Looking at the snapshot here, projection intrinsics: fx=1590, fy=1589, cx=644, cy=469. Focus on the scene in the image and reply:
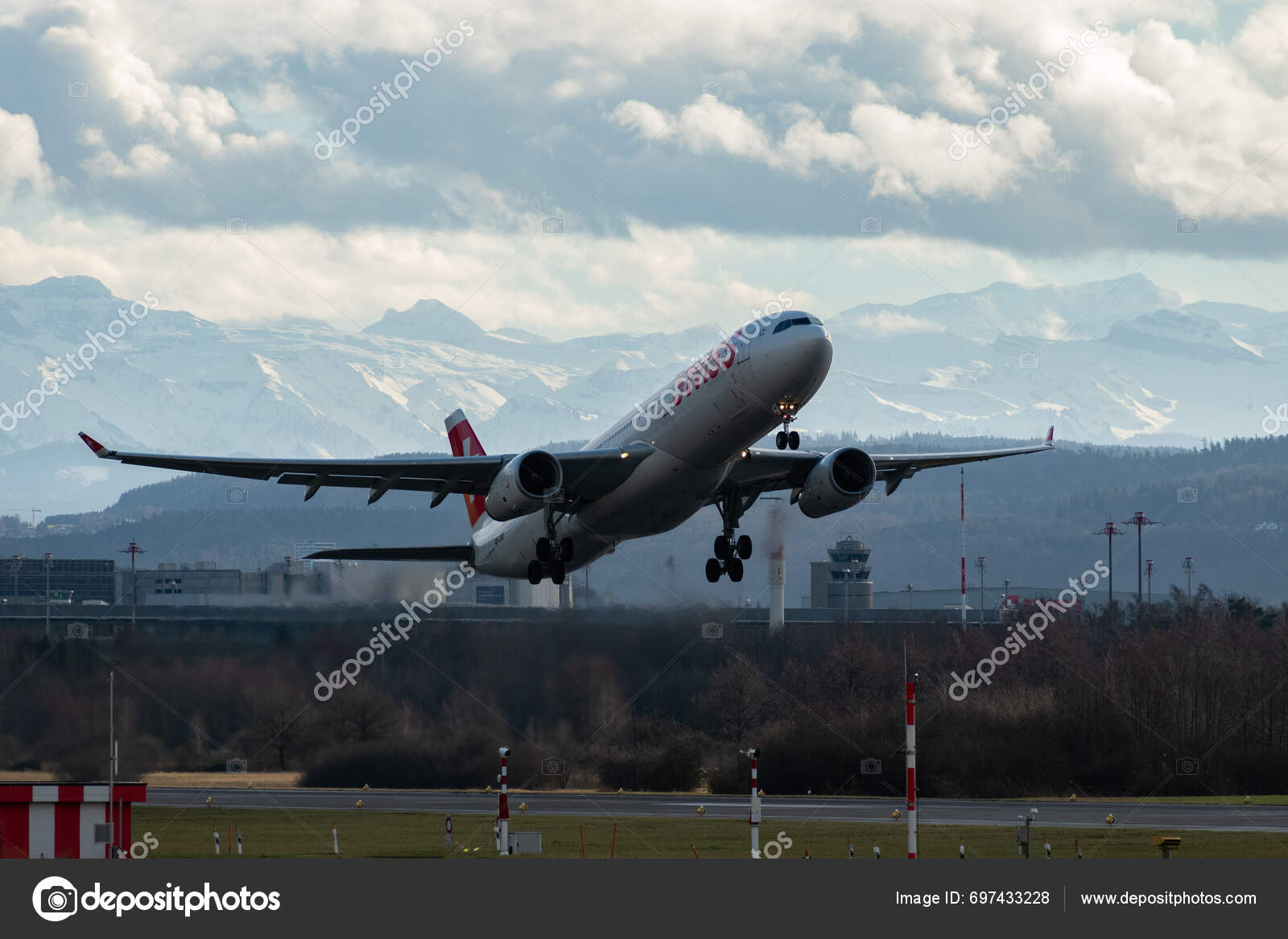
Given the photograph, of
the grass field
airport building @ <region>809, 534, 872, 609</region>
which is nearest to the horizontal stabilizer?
the grass field

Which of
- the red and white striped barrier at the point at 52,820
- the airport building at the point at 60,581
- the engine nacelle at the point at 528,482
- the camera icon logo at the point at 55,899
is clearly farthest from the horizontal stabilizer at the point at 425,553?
the airport building at the point at 60,581

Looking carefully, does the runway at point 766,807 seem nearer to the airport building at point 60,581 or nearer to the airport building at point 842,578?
the airport building at point 60,581

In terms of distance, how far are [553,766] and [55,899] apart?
129 ft

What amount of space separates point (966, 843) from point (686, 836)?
25.4 ft

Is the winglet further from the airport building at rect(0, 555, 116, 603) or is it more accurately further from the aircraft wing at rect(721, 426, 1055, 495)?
the airport building at rect(0, 555, 116, 603)

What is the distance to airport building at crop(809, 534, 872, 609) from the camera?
13725 cm

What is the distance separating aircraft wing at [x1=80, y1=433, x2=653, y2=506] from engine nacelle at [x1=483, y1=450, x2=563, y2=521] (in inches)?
16.2

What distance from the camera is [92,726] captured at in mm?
57750

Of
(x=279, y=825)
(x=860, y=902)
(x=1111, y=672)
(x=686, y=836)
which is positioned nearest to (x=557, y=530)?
(x=686, y=836)

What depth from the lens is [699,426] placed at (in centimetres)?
4028

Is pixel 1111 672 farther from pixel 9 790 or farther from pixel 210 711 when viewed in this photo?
pixel 9 790

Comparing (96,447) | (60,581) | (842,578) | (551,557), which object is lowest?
(551,557)

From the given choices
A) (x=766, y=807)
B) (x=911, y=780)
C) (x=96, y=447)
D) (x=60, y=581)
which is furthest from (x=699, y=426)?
(x=60, y=581)

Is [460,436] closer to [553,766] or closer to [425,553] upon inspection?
[425,553]
